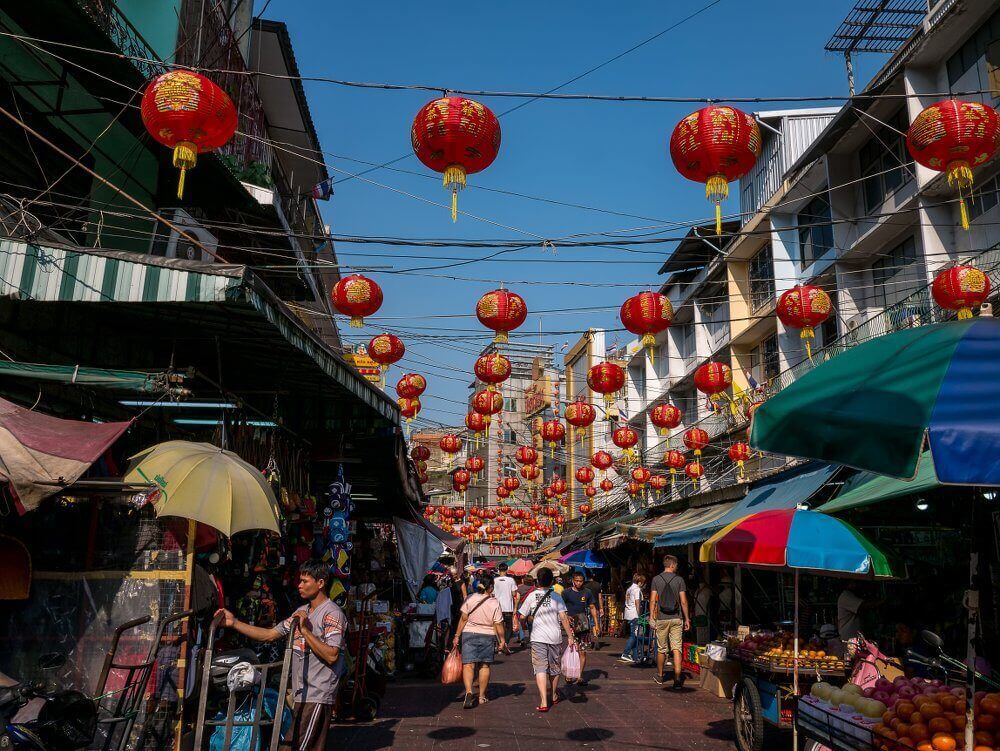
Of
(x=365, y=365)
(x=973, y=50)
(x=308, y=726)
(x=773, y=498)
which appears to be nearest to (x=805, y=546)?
(x=308, y=726)

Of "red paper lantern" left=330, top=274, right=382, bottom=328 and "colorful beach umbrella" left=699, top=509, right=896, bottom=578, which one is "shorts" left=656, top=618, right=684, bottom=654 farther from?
"red paper lantern" left=330, top=274, right=382, bottom=328

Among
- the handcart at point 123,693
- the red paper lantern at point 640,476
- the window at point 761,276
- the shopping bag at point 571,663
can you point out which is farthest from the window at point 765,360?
the handcart at point 123,693

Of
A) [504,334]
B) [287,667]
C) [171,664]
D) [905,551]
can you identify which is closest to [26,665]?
[171,664]

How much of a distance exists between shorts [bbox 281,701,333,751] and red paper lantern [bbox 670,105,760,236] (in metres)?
5.71

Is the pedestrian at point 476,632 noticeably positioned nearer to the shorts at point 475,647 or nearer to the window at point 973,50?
the shorts at point 475,647

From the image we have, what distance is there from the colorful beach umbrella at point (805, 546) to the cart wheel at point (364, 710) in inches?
195

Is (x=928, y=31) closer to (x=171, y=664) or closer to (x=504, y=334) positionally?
(x=504, y=334)

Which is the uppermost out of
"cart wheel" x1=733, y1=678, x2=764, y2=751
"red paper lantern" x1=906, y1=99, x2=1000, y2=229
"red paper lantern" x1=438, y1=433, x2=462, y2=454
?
"red paper lantern" x1=906, y1=99, x2=1000, y2=229

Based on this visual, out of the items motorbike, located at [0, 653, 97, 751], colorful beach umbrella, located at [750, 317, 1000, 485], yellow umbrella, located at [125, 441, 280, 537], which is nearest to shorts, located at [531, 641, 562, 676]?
yellow umbrella, located at [125, 441, 280, 537]

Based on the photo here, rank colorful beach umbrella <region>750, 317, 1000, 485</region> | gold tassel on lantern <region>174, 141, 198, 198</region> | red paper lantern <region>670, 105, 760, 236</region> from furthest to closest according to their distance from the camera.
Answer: red paper lantern <region>670, 105, 760, 236</region>
gold tassel on lantern <region>174, 141, 198, 198</region>
colorful beach umbrella <region>750, 317, 1000, 485</region>

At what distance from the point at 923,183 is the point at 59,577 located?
1879 centimetres

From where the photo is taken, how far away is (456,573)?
64.2ft

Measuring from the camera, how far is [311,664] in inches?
226

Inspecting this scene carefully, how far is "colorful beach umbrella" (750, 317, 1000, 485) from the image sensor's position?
2980mm
